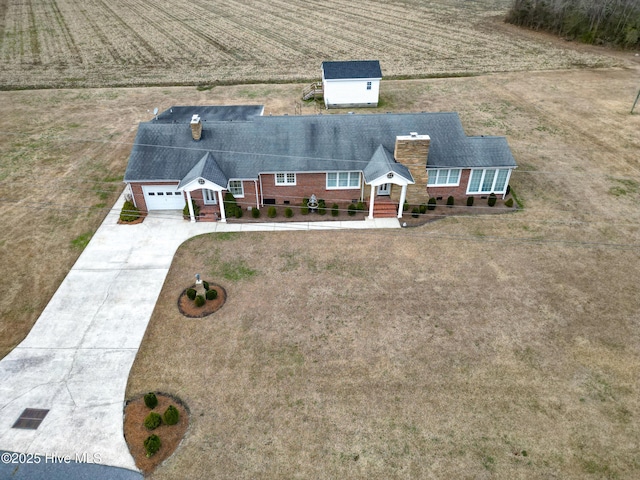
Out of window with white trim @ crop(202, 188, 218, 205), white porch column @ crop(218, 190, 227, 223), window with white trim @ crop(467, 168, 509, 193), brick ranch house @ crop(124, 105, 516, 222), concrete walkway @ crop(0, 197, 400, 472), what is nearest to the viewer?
concrete walkway @ crop(0, 197, 400, 472)

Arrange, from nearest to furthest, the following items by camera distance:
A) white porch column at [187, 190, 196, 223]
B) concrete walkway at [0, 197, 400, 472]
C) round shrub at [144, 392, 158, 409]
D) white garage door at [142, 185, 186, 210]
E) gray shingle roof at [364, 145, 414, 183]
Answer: concrete walkway at [0, 197, 400, 472] < round shrub at [144, 392, 158, 409] < gray shingle roof at [364, 145, 414, 183] < white porch column at [187, 190, 196, 223] < white garage door at [142, 185, 186, 210]

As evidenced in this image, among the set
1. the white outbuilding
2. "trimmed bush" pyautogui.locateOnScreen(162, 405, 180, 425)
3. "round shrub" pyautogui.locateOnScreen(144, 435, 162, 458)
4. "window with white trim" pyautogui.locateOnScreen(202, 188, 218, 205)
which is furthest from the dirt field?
"round shrub" pyautogui.locateOnScreen(144, 435, 162, 458)

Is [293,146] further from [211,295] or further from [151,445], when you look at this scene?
[151,445]

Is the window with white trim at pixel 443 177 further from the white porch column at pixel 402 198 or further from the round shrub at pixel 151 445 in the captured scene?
the round shrub at pixel 151 445

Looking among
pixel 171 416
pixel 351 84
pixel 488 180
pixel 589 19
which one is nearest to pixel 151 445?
pixel 171 416

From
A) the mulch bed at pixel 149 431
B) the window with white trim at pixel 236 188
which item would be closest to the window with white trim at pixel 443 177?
the window with white trim at pixel 236 188

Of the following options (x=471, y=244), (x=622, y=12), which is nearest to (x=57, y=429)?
(x=471, y=244)

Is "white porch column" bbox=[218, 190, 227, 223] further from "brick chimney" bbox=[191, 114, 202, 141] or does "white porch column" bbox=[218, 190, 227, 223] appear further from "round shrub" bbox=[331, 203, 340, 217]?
"round shrub" bbox=[331, 203, 340, 217]
